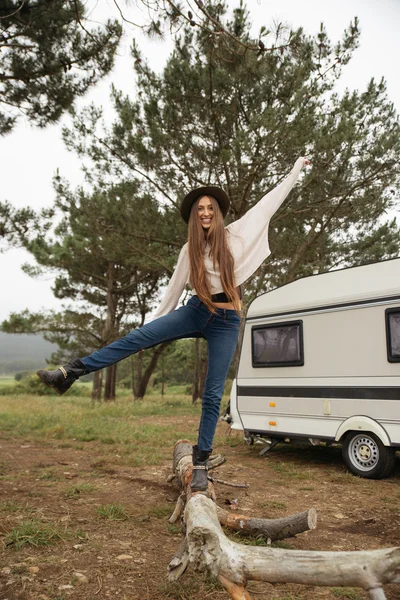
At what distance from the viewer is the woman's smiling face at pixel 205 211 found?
3.16 meters

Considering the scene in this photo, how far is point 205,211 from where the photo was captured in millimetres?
3176

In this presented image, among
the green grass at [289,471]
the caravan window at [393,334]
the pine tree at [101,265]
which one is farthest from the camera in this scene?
the pine tree at [101,265]

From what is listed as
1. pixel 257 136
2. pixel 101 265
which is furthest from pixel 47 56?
pixel 101 265

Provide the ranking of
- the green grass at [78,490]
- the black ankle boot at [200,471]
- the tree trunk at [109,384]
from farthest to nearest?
the tree trunk at [109,384] → the green grass at [78,490] → the black ankle boot at [200,471]

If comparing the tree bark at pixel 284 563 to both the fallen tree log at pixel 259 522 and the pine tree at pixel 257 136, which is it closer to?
the fallen tree log at pixel 259 522

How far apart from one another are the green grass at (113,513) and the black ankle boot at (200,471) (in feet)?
3.04

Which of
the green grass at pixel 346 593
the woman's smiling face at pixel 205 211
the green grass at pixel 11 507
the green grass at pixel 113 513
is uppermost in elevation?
the woman's smiling face at pixel 205 211

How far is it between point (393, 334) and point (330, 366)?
3.24ft

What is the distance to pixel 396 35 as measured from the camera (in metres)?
3.53

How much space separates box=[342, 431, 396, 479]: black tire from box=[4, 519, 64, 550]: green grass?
4.13 metres

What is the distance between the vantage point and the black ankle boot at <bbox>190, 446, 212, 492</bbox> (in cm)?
313

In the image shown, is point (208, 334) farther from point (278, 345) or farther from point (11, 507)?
point (278, 345)

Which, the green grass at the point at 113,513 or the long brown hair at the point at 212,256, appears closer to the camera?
the long brown hair at the point at 212,256

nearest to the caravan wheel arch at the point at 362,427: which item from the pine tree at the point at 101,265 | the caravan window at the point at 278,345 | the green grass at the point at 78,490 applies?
the caravan window at the point at 278,345
